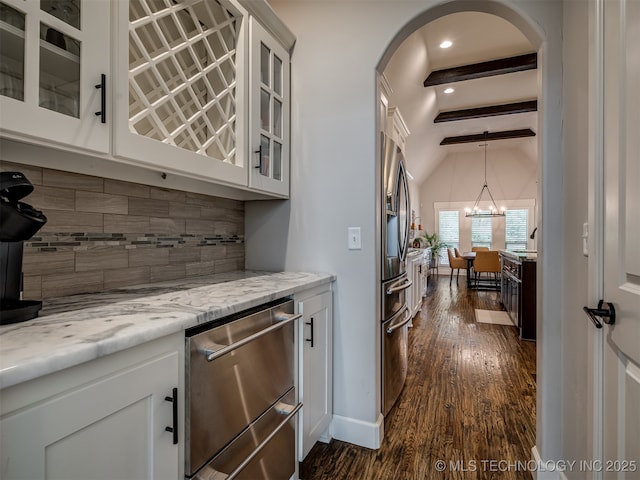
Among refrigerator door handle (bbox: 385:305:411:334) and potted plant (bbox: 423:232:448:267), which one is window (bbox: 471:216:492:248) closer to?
potted plant (bbox: 423:232:448:267)

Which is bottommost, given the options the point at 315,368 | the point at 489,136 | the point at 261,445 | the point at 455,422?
the point at 455,422

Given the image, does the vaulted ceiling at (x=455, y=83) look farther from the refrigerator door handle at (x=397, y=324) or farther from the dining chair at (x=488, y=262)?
the dining chair at (x=488, y=262)

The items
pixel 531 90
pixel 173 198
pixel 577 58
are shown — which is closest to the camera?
pixel 577 58

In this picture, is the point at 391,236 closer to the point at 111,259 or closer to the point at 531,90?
the point at 111,259

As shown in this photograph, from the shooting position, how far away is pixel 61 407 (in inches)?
24.3

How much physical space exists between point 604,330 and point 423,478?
3.56 feet

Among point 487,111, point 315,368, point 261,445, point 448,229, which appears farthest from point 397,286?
point 448,229

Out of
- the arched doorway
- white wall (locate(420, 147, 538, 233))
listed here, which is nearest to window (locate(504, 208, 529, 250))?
white wall (locate(420, 147, 538, 233))

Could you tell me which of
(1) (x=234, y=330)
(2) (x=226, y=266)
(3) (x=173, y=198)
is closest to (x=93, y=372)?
(1) (x=234, y=330)

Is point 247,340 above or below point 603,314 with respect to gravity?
below

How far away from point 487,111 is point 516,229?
15.2 feet

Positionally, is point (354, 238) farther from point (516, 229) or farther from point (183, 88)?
point (516, 229)

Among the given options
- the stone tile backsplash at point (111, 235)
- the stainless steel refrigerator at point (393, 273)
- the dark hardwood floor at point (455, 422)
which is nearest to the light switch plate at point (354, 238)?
the stainless steel refrigerator at point (393, 273)

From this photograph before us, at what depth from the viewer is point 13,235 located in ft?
2.50
